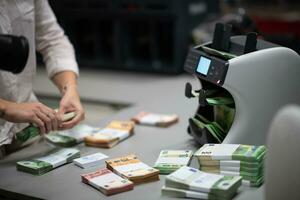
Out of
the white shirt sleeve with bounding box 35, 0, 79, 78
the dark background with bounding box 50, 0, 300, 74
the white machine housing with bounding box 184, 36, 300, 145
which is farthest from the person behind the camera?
the dark background with bounding box 50, 0, 300, 74

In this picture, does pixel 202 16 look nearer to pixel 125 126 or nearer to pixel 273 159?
pixel 125 126

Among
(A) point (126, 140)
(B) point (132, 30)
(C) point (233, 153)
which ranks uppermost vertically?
(B) point (132, 30)

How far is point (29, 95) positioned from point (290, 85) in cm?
78

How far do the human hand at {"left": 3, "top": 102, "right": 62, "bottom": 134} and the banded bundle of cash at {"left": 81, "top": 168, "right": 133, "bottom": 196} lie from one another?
198 millimetres

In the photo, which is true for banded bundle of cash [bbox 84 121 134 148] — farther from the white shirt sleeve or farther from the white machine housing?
the white machine housing

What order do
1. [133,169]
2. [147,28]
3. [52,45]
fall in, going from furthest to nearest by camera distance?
[147,28] < [52,45] < [133,169]

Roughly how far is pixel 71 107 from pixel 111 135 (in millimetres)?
151

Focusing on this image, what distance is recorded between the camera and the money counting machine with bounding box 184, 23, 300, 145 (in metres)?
1.24

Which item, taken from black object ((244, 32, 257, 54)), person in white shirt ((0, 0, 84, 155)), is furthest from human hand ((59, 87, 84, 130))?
black object ((244, 32, 257, 54))

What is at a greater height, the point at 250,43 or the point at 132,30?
the point at 250,43

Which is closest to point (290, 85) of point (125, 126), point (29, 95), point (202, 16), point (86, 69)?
point (125, 126)

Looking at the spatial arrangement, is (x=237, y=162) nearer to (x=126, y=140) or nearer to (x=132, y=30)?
(x=126, y=140)

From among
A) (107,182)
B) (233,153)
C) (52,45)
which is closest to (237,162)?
(233,153)

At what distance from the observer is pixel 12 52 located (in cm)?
104
